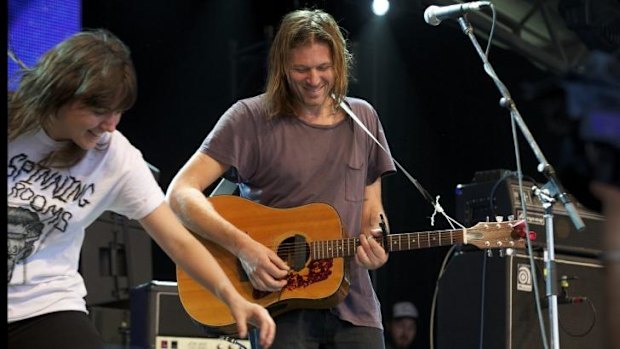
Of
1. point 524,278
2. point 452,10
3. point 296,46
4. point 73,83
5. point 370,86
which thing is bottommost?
point 524,278

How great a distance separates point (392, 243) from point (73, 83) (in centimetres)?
139

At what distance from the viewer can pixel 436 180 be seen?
657cm

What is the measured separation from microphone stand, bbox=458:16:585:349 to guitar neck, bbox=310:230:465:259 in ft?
1.30

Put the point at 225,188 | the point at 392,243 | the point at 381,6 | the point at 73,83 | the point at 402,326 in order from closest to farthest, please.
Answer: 1. the point at 73,83
2. the point at 392,243
3. the point at 225,188
4. the point at 381,6
5. the point at 402,326

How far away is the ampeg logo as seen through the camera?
4812 mm

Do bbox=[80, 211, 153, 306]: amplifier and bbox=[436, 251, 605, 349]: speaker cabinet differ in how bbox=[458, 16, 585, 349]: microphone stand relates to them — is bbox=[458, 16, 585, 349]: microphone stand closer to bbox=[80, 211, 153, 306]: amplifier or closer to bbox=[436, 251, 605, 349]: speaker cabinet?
bbox=[436, 251, 605, 349]: speaker cabinet

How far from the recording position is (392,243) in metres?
3.40

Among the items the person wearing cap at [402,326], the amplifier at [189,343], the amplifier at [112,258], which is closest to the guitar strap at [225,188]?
the amplifier at [189,343]

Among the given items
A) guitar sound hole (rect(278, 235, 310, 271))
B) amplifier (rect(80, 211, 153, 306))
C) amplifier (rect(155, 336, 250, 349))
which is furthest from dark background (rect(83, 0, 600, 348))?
guitar sound hole (rect(278, 235, 310, 271))

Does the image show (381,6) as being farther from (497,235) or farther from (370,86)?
(497,235)

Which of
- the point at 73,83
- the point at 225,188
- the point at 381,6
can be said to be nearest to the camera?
the point at 73,83

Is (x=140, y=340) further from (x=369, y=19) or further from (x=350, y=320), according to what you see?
(x=369, y=19)

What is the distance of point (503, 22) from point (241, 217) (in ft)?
6.27

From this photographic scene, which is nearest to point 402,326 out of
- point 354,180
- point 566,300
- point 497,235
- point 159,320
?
point 566,300
